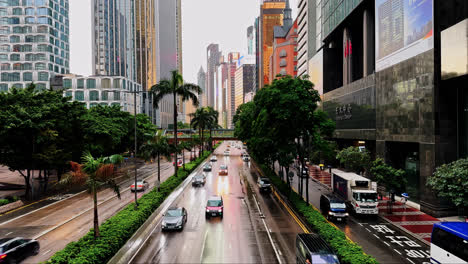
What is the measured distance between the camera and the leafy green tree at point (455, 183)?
19734 millimetres

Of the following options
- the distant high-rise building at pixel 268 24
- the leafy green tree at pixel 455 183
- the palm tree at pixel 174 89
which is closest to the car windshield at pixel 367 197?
the leafy green tree at pixel 455 183

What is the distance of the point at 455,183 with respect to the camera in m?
20.7

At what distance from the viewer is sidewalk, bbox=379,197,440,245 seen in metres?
23.3

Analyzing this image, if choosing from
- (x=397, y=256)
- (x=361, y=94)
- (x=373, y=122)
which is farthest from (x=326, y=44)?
(x=397, y=256)

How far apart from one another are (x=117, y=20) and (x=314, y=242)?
179 m

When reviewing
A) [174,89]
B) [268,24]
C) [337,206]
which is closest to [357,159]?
[337,206]

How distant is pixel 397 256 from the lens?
61.8ft


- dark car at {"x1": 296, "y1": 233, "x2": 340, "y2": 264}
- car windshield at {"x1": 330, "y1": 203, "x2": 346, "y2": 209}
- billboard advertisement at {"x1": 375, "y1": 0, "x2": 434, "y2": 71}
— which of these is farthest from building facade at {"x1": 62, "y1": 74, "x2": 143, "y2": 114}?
dark car at {"x1": 296, "y1": 233, "x2": 340, "y2": 264}

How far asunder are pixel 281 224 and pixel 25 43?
12116 centimetres

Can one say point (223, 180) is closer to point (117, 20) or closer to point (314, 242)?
point (314, 242)

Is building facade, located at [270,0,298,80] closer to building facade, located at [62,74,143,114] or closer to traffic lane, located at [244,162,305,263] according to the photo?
building facade, located at [62,74,143,114]

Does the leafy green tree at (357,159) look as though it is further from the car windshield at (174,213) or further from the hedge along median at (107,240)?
the hedge along median at (107,240)

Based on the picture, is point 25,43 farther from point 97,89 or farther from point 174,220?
point 174,220

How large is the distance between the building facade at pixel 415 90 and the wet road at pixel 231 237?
50.2 feet
